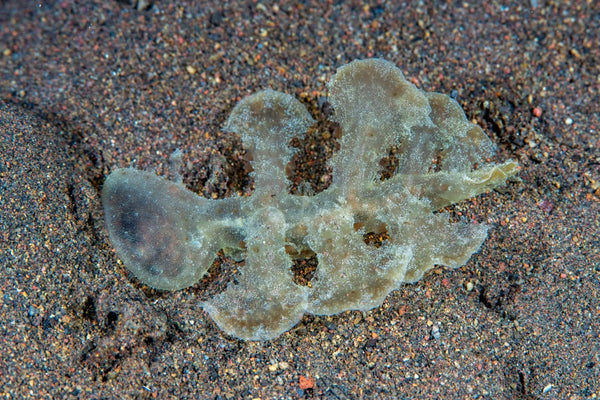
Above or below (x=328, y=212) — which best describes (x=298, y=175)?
below

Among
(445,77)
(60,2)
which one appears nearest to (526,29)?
(445,77)

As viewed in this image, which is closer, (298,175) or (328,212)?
(328,212)

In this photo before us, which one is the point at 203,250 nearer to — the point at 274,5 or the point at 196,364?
the point at 196,364
